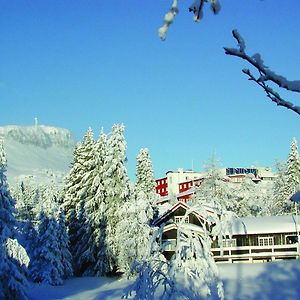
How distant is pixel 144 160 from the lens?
65.4 m

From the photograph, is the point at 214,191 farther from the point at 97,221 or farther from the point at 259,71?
the point at 259,71

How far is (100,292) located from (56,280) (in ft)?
25.4

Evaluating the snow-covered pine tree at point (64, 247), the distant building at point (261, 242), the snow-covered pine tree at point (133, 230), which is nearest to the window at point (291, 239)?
the distant building at point (261, 242)

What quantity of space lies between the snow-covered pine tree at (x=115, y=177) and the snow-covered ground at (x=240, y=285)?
20.7ft

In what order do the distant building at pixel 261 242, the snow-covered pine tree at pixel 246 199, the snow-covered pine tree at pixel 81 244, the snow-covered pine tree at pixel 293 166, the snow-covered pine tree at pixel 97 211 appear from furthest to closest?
the snow-covered pine tree at pixel 246 199
the snow-covered pine tree at pixel 293 166
the snow-covered pine tree at pixel 81 244
the snow-covered pine tree at pixel 97 211
the distant building at pixel 261 242

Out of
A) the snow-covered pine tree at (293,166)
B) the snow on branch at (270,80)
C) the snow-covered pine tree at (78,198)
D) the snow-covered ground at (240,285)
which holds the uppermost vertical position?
the snow-covered pine tree at (293,166)

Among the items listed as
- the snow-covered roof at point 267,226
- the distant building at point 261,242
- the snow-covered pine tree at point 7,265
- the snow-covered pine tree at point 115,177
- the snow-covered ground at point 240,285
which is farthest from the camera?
the snow-covered pine tree at point 115,177

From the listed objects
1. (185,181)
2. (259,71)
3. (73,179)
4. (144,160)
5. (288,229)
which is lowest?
(259,71)

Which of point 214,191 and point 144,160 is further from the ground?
point 144,160

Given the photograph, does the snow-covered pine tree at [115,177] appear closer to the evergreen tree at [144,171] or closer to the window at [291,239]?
the window at [291,239]

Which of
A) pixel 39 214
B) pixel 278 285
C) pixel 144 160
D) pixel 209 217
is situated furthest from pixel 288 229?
pixel 209 217

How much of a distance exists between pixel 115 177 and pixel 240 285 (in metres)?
20.4

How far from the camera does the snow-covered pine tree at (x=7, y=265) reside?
28906 millimetres

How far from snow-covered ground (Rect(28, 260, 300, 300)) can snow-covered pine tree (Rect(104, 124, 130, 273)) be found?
20.7 ft
